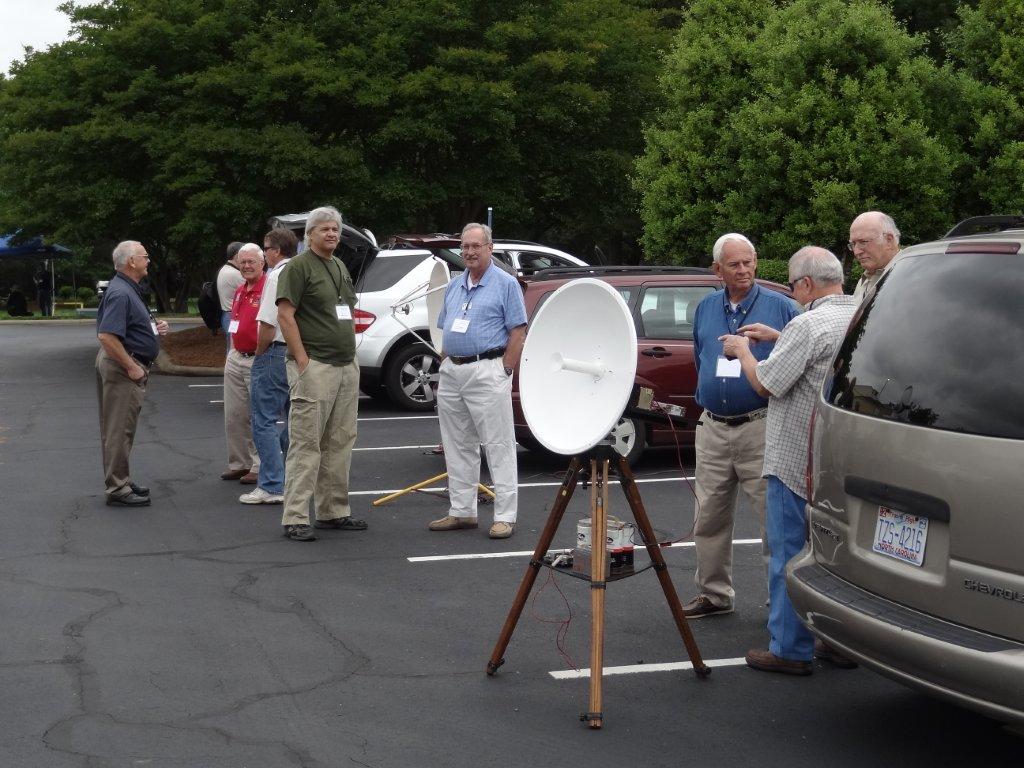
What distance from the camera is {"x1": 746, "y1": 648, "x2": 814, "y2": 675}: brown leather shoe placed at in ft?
18.2

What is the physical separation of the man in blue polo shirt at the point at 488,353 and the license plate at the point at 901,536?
4030 millimetres

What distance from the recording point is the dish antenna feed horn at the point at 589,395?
15.8 feet

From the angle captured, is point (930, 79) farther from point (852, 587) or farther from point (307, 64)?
point (852, 587)

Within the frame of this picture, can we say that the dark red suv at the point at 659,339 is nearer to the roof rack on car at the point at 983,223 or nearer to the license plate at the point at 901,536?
the roof rack on car at the point at 983,223

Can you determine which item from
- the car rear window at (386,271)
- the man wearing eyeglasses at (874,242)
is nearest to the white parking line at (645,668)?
the man wearing eyeglasses at (874,242)

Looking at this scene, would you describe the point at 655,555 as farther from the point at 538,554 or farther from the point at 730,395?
the point at 730,395

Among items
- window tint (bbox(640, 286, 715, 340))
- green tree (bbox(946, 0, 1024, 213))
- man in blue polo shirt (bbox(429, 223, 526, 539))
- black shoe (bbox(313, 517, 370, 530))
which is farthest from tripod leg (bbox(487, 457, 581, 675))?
green tree (bbox(946, 0, 1024, 213))

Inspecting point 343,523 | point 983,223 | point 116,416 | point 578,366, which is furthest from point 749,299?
point 116,416

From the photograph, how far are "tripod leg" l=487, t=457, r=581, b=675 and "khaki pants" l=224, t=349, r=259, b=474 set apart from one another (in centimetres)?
501

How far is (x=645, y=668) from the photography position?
565 centimetres

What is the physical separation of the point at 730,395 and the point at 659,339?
489 centimetres

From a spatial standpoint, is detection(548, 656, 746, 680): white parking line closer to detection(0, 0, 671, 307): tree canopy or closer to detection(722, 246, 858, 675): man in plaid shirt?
detection(722, 246, 858, 675): man in plaid shirt

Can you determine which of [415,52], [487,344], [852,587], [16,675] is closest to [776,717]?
[852,587]

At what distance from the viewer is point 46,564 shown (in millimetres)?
7520
